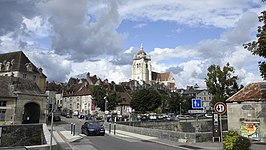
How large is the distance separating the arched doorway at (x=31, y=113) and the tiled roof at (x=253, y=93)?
3277 cm

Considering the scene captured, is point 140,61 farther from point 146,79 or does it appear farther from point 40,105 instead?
point 40,105

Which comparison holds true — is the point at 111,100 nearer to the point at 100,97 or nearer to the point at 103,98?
the point at 103,98

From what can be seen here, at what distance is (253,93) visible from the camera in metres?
22.4

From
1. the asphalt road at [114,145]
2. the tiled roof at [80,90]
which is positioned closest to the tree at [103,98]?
the tiled roof at [80,90]

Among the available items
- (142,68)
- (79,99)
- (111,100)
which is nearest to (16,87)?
(111,100)

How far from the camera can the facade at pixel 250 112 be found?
20312mm

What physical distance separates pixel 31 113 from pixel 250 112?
36.5 m

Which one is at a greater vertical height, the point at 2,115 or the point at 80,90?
the point at 80,90

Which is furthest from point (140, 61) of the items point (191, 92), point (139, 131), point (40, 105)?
point (139, 131)

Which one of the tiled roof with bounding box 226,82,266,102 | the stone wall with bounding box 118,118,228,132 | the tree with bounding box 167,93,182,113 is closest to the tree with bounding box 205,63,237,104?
the stone wall with bounding box 118,118,228,132

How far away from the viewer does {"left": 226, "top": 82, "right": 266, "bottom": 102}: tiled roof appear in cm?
2117

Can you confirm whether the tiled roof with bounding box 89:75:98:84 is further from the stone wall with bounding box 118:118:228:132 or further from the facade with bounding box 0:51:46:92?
the stone wall with bounding box 118:118:228:132

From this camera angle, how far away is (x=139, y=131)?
28594mm

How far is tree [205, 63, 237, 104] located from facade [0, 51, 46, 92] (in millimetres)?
39483
